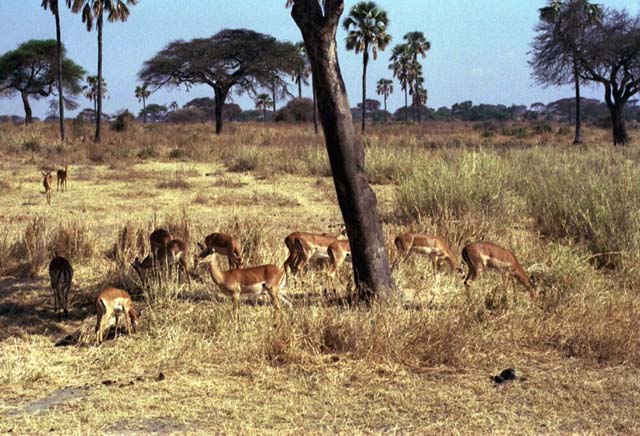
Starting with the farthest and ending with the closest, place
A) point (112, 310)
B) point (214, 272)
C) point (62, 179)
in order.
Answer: point (62, 179) → point (214, 272) → point (112, 310)

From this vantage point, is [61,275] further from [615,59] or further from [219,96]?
[219,96]

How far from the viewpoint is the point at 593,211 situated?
9.72 meters

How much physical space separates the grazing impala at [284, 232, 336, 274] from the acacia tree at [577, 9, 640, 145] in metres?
31.1

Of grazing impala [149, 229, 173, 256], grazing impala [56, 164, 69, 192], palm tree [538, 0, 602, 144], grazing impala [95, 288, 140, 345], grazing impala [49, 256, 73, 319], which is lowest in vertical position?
grazing impala [95, 288, 140, 345]

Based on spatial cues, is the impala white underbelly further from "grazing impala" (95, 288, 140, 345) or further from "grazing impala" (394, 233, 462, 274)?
"grazing impala" (95, 288, 140, 345)

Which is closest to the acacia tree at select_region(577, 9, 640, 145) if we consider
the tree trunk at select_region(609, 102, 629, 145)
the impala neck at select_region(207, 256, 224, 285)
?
the tree trunk at select_region(609, 102, 629, 145)

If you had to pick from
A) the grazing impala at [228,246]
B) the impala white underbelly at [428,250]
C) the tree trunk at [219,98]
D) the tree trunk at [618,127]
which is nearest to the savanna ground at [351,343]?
the impala white underbelly at [428,250]

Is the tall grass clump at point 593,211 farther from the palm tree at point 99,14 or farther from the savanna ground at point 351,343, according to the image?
the palm tree at point 99,14

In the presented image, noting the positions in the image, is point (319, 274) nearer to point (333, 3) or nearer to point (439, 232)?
point (439, 232)

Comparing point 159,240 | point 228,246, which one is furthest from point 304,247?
point 159,240

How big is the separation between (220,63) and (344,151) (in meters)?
46.2

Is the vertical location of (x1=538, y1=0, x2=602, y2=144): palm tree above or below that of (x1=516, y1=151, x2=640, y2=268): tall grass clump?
above

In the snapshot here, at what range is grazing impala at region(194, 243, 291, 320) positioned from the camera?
6.44 meters

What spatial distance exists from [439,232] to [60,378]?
6.11m
